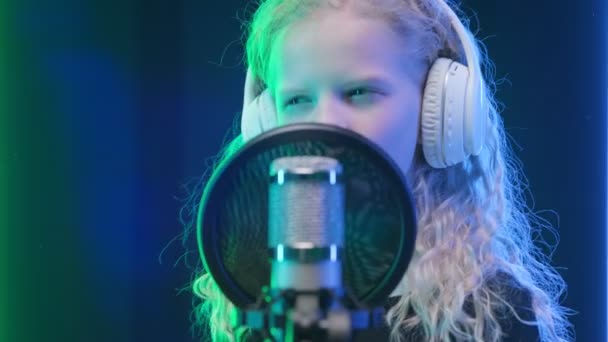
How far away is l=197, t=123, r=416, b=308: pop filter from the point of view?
1.72 ft

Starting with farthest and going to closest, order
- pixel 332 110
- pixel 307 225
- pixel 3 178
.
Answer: pixel 3 178 → pixel 332 110 → pixel 307 225

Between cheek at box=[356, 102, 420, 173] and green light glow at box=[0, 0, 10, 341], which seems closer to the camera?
cheek at box=[356, 102, 420, 173]

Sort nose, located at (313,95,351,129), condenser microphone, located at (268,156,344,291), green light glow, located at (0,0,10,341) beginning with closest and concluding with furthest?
condenser microphone, located at (268,156,344,291) → nose, located at (313,95,351,129) → green light glow, located at (0,0,10,341)

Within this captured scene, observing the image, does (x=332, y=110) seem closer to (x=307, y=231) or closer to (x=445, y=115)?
(x=445, y=115)

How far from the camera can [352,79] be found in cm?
86

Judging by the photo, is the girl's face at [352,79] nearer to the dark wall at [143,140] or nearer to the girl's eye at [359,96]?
the girl's eye at [359,96]

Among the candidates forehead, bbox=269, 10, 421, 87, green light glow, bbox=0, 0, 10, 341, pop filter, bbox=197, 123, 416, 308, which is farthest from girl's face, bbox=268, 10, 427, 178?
green light glow, bbox=0, 0, 10, 341

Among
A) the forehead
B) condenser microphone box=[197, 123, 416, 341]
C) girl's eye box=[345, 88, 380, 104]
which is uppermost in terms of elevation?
the forehead

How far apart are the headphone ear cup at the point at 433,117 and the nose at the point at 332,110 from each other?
0.40ft

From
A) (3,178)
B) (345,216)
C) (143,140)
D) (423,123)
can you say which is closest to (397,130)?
(423,123)

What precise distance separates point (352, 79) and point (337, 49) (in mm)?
46

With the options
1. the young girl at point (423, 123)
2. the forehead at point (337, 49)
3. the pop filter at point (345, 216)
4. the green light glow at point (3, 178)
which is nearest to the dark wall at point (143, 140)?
the green light glow at point (3, 178)

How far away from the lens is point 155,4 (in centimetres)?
149

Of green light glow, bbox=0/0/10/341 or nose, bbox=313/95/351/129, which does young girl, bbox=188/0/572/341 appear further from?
green light glow, bbox=0/0/10/341
